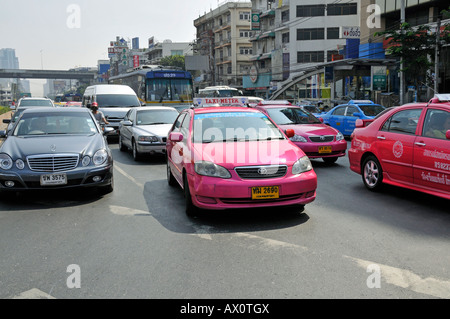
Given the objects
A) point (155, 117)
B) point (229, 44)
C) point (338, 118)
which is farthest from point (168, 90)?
point (229, 44)

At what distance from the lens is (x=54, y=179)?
6.96 metres

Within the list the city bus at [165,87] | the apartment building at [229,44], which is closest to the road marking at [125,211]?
the city bus at [165,87]

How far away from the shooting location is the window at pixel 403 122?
7047 millimetres

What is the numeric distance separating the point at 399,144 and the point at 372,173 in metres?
0.91

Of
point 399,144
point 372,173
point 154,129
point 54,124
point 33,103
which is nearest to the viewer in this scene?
point 399,144

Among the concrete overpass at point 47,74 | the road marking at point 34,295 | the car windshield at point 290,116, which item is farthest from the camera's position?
the concrete overpass at point 47,74

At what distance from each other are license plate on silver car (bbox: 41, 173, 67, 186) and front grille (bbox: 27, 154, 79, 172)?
107 mm

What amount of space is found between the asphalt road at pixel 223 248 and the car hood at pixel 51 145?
31.7 inches

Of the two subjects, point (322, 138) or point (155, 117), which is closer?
point (322, 138)

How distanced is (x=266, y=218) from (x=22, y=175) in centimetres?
373

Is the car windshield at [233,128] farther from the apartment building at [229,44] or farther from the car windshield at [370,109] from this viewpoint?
the apartment building at [229,44]

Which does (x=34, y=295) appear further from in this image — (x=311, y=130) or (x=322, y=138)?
(x=311, y=130)

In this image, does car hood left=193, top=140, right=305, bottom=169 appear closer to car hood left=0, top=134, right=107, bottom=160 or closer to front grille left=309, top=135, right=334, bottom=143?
car hood left=0, top=134, right=107, bottom=160
